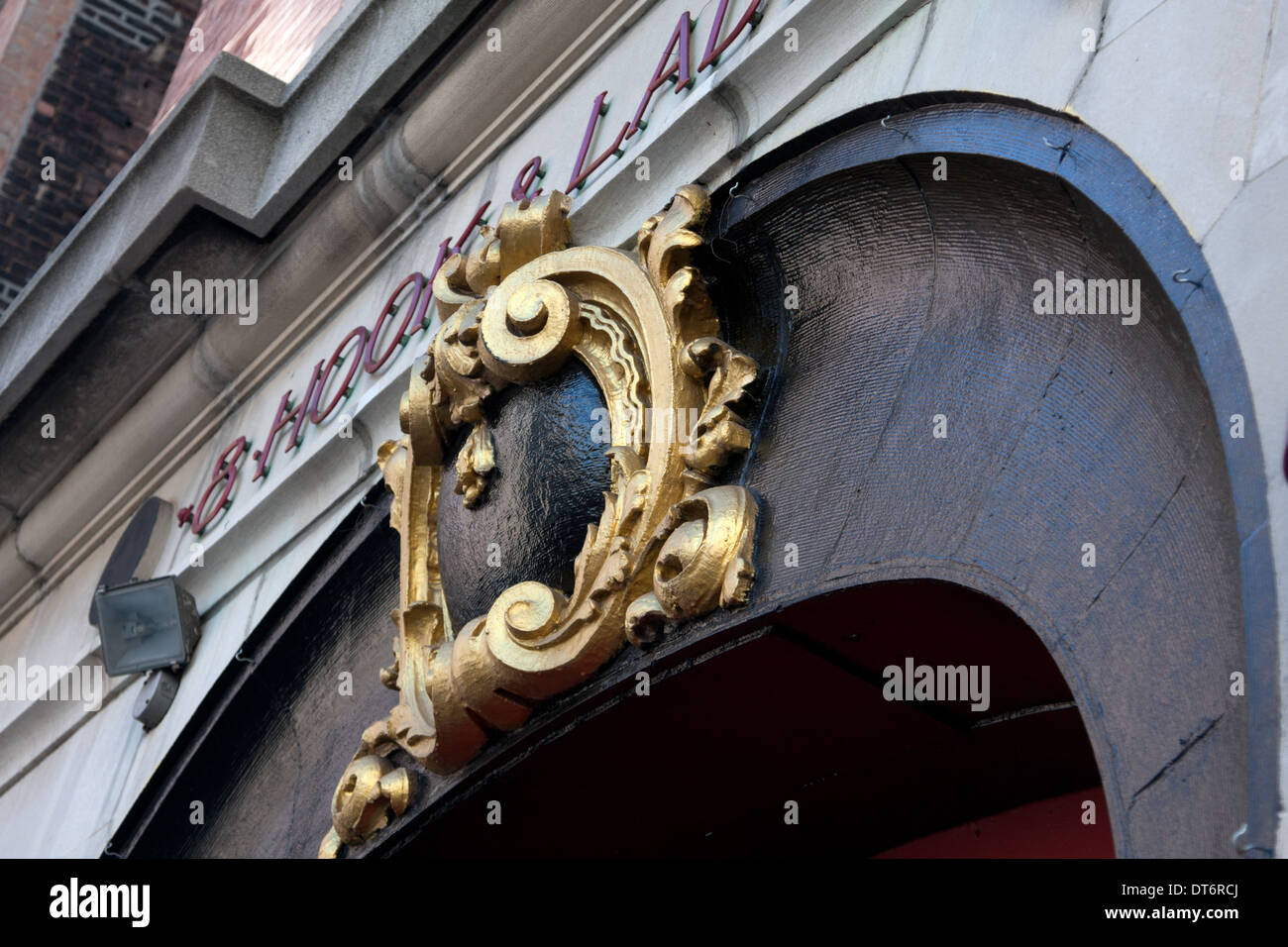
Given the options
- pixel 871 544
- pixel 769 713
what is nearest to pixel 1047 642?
pixel 871 544

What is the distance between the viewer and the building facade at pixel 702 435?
2.33 m

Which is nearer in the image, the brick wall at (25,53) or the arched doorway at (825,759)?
the arched doorway at (825,759)

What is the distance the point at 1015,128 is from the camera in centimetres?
274

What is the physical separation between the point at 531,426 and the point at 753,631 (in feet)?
2.28

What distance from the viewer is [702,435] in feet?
10.5

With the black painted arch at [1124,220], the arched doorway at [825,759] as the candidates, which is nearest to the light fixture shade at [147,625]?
the arched doorway at [825,759]

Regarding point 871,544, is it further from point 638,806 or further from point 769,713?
point 638,806

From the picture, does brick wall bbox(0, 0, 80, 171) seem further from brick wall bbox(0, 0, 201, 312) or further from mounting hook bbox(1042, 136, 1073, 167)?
mounting hook bbox(1042, 136, 1073, 167)
